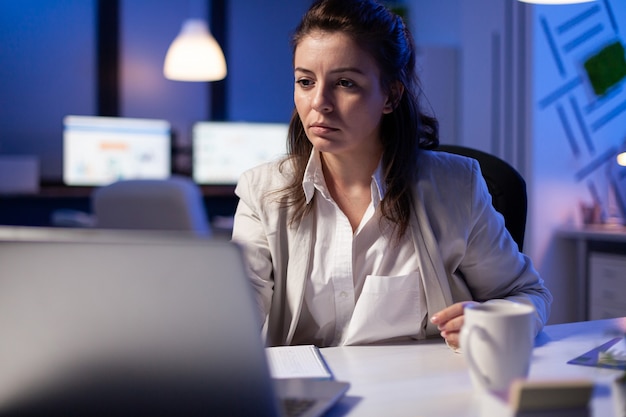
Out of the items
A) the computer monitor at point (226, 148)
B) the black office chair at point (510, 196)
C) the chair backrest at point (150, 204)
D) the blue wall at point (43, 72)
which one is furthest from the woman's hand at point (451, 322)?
the blue wall at point (43, 72)

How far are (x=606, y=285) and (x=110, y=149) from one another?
277 cm

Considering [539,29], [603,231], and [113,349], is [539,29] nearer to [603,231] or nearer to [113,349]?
[603,231]

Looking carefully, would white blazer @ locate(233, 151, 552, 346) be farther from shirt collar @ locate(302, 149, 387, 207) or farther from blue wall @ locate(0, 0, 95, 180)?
blue wall @ locate(0, 0, 95, 180)

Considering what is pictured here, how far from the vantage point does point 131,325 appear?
2.20 ft

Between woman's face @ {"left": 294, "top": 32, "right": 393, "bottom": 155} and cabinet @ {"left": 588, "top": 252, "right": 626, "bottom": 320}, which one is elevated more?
woman's face @ {"left": 294, "top": 32, "right": 393, "bottom": 155}

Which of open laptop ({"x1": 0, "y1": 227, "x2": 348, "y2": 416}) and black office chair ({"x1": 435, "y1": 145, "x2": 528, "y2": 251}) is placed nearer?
open laptop ({"x1": 0, "y1": 227, "x2": 348, "y2": 416})

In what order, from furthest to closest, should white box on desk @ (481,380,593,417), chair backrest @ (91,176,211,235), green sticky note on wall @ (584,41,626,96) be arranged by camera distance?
green sticky note on wall @ (584,41,626,96) → chair backrest @ (91,176,211,235) → white box on desk @ (481,380,593,417)

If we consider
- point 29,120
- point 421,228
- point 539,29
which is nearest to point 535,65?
point 539,29

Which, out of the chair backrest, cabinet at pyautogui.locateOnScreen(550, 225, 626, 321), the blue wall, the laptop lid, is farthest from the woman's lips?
the blue wall

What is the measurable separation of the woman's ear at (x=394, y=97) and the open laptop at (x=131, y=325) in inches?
38.8

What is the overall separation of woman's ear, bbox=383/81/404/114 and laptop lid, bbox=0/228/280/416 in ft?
3.23

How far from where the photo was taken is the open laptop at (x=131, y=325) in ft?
2.15

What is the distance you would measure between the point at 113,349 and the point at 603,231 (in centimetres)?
303

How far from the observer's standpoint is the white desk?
836mm
